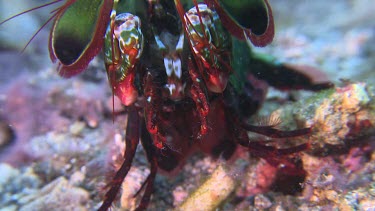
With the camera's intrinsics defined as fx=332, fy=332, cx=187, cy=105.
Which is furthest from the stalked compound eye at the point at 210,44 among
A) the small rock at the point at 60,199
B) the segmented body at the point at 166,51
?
the small rock at the point at 60,199

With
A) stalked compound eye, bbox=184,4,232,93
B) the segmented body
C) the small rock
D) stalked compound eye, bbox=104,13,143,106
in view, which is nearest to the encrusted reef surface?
the small rock

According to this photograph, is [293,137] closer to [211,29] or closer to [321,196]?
[321,196]

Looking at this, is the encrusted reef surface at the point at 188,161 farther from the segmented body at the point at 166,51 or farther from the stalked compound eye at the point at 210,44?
the stalked compound eye at the point at 210,44

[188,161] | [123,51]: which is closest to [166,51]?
[123,51]

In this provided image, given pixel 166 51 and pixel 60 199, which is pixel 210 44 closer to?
pixel 166 51

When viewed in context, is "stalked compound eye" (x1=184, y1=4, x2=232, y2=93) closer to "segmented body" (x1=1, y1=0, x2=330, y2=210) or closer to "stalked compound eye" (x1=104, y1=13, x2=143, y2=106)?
"segmented body" (x1=1, y1=0, x2=330, y2=210)

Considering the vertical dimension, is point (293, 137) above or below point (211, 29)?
below

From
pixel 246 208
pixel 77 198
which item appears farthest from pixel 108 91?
pixel 246 208
